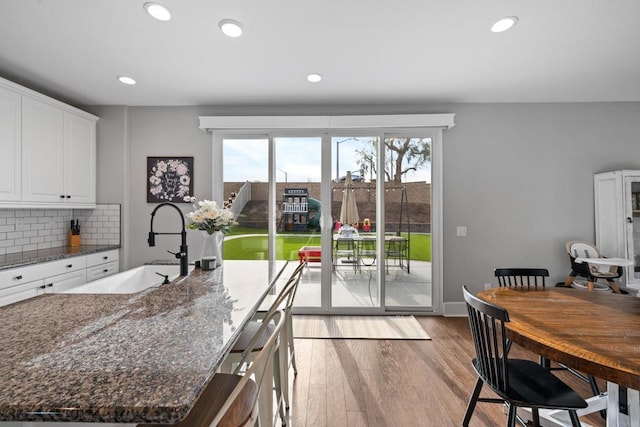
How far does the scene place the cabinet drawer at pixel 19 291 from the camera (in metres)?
2.21

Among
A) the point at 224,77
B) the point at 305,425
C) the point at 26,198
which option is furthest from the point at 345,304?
the point at 26,198

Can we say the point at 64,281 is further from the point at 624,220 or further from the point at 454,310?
the point at 624,220

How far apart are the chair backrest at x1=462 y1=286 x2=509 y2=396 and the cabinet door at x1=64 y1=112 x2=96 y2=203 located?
3.92 meters

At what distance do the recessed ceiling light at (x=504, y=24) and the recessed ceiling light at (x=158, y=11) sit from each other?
2.28 m

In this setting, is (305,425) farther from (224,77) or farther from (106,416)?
(224,77)

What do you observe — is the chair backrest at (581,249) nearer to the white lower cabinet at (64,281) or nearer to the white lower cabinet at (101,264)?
the white lower cabinet at (64,281)

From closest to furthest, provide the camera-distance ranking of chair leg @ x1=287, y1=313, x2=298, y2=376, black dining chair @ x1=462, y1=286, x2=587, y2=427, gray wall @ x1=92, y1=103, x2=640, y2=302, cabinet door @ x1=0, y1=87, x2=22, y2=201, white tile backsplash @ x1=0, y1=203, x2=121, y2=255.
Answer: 1. black dining chair @ x1=462, y1=286, x2=587, y2=427
2. chair leg @ x1=287, y1=313, x2=298, y2=376
3. cabinet door @ x1=0, y1=87, x2=22, y2=201
4. white tile backsplash @ x1=0, y1=203, x2=121, y2=255
5. gray wall @ x1=92, y1=103, x2=640, y2=302

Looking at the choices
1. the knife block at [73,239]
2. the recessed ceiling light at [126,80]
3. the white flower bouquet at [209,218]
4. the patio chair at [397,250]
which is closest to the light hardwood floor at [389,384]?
the patio chair at [397,250]

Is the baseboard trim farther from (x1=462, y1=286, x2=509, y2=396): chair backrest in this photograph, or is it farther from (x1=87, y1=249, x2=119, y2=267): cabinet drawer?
(x1=87, y1=249, x2=119, y2=267): cabinet drawer

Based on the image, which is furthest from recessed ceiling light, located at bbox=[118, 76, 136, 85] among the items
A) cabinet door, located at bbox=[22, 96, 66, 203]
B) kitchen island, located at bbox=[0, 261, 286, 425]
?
kitchen island, located at bbox=[0, 261, 286, 425]

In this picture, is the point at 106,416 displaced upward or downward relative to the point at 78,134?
downward

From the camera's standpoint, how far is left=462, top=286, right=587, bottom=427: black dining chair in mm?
1313

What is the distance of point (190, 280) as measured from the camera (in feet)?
5.49

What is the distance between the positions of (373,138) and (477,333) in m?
2.62
